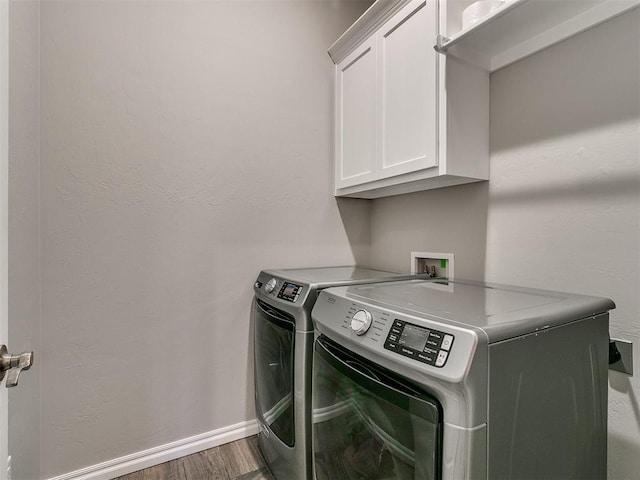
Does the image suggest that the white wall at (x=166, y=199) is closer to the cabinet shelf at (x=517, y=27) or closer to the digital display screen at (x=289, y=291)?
the digital display screen at (x=289, y=291)

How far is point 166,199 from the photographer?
1.62 m

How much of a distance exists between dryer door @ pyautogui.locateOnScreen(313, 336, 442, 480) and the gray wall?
3.09 ft

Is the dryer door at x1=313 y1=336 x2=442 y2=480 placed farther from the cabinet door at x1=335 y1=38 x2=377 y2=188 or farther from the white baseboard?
the cabinet door at x1=335 y1=38 x2=377 y2=188

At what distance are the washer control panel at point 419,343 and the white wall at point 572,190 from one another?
825 millimetres

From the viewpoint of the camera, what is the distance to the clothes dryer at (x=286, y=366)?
1.24 metres

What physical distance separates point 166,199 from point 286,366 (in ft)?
3.31

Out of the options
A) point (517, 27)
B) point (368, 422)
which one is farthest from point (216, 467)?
point (517, 27)

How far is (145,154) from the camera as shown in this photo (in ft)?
5.15

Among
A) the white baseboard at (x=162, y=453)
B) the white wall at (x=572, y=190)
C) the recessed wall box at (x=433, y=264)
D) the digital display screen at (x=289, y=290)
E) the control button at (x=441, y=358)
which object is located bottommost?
the white baseboard at (x=162, y=453)

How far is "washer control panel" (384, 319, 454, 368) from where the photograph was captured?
2.18 feet

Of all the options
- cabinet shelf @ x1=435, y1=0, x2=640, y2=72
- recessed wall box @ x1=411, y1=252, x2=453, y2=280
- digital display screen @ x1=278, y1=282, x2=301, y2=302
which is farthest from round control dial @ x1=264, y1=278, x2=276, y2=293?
cabinet shelf @ x1=435, y1=0, x2=640, y2=72

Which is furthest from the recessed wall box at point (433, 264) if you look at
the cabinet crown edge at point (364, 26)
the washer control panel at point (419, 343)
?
the cabinet crown edge at point (364, 26)

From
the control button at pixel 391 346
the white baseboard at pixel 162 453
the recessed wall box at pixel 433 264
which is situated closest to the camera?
the control button at pixel 391 346

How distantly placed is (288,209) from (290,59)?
0.91 meters
